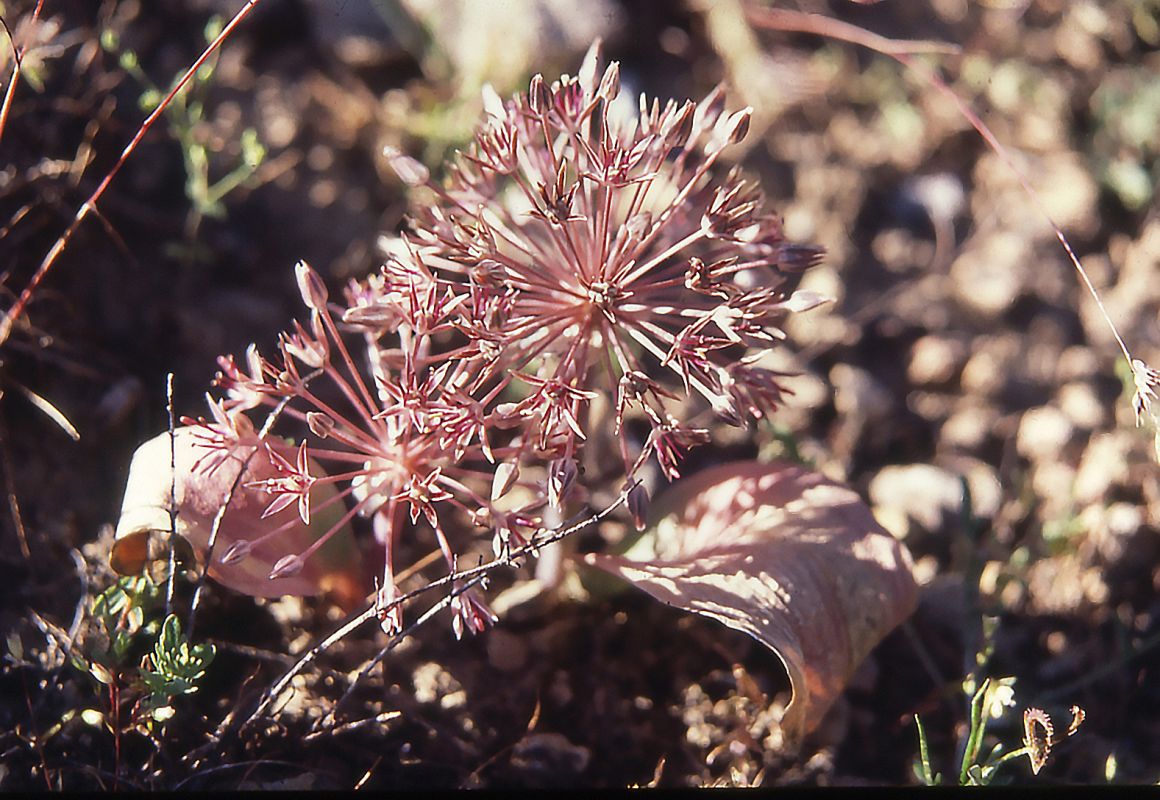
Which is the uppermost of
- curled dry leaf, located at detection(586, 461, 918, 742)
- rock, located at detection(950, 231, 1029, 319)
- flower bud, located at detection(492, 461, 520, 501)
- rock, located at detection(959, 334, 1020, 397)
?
rock, located at detection(950, 231, 1029, 319)

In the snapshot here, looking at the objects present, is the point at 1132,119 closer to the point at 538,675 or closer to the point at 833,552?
the point at 833,552

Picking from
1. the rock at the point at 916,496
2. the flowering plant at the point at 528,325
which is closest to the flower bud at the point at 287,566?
the flowering plant at the point at 528,325

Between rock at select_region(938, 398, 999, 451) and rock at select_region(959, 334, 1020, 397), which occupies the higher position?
rock at select_region(959, 334, 1020, 397)

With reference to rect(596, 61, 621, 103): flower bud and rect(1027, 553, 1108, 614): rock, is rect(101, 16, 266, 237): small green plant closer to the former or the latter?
rect(596, 61, 621, 103): flower bud

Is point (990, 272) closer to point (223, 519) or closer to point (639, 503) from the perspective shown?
point (639, 503)

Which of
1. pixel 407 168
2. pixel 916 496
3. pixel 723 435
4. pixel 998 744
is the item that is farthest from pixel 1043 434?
pixel 407 168

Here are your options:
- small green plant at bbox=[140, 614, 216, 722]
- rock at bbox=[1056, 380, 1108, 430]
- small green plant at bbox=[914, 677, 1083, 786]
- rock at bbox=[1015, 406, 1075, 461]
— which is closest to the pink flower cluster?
small green plant at bbox=[140, 614, 216, 722]
